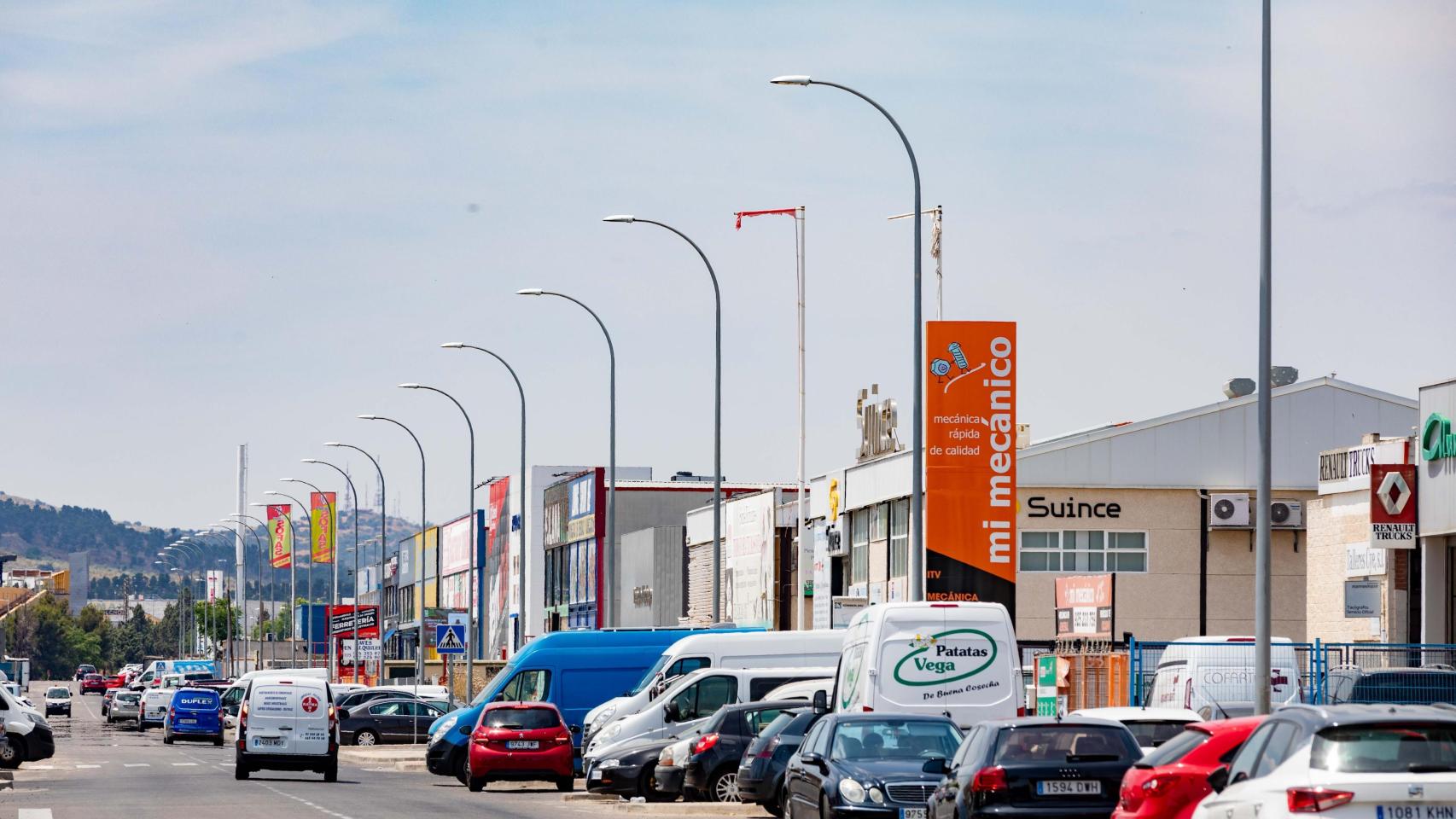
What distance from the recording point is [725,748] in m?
27.9

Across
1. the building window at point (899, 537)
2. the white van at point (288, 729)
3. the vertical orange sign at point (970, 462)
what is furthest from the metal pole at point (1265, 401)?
the building window at point (899, 537)

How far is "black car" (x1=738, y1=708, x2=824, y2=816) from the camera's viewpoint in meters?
25.4

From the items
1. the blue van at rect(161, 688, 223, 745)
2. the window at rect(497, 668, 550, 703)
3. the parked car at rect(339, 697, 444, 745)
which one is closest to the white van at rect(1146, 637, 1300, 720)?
the window at rect(497, 668, 550, 703)

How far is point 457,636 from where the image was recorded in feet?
167

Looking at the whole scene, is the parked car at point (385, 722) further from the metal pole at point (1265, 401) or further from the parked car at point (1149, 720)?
the metal pole at point (1265, 401)

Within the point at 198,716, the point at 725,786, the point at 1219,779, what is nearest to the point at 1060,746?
the point at 1219,779

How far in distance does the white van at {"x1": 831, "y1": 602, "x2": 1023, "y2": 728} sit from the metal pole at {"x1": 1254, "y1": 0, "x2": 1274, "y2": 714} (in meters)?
4.46

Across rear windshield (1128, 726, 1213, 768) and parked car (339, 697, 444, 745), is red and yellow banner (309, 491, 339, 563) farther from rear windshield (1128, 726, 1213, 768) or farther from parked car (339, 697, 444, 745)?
rear windshield (1128, 726, 1213, 768)

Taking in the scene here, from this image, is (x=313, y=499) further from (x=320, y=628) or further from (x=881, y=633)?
(x=881, y=633)

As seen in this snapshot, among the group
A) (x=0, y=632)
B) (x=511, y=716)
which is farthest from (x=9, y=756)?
(x=0, y=632)

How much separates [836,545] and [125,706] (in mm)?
35346

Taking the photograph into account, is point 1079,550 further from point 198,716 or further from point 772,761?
point 772,761

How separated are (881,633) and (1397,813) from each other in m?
12.8

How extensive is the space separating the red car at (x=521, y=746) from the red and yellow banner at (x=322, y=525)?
278 ft
